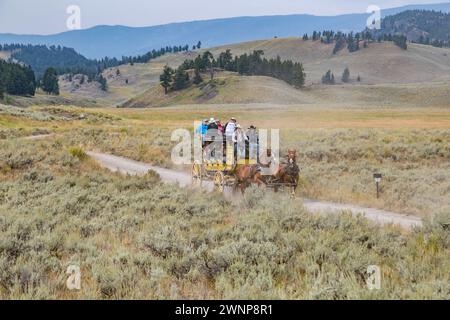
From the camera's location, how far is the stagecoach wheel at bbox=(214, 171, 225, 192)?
17.6 m

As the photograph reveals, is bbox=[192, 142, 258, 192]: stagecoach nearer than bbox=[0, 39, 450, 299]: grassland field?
No

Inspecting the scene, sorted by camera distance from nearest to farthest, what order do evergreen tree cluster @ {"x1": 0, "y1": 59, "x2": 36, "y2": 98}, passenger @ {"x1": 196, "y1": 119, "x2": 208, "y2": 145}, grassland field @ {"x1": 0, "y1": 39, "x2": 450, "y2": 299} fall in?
grassland field @ {"x1": 0, "y1": 39, "x2": 450, "y2": 299} → passenger @ {"x1": 196, "y1": 119, "x2": 208, "y2": 145} → evergreen tree cluster @ {"x1": 0, "y1": 59, "x2": 36, "y2": 98}

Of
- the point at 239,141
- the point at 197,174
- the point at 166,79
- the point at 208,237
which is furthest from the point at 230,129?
the point at 166,79

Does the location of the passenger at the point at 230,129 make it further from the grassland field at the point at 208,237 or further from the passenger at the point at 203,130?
the grassland field at the point at 208,237

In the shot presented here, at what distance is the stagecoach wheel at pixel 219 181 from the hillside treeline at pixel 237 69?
149 meters

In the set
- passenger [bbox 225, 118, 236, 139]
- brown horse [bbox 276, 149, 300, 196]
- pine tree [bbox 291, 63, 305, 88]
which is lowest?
brown horse [bbox 276, 149, 300, 196]

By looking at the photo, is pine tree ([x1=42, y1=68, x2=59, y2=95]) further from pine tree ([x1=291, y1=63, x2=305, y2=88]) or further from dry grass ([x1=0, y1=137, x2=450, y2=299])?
dry grass ([x1=0, y1=137, x2=450, y2=299])

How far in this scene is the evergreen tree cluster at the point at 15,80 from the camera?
148 m

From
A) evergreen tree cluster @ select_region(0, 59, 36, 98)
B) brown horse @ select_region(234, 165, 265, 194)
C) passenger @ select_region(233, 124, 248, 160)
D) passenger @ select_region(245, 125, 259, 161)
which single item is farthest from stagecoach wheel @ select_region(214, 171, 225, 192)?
evergreen tree cluster @ select_region(0, 59, 36, 98)

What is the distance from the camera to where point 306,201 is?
54.7 feet

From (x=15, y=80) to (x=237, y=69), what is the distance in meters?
75.0

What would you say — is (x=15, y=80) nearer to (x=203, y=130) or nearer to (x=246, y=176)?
(x=203, y=130)

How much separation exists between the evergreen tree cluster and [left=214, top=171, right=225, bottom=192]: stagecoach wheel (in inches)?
5681
